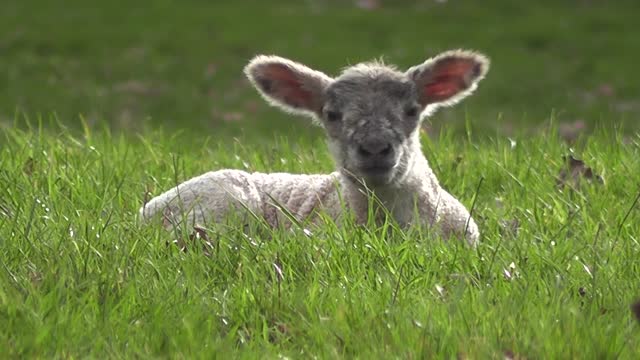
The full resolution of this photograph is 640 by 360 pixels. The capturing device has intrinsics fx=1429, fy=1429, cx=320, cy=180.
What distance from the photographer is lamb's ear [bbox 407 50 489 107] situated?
335 inches

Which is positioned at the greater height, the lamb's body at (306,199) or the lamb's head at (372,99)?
the lamb's head at (372,99)

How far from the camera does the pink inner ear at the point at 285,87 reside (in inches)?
342

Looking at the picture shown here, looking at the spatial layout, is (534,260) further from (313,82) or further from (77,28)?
(77,28)

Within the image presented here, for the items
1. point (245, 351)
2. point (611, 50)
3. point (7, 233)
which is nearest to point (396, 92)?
point (7, 233)

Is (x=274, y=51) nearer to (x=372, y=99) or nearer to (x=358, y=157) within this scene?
(x=372, y=99)

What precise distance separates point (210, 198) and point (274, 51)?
18877 mm

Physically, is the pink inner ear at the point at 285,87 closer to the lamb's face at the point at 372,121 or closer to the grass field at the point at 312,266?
the lamb's face at the point at 372,121

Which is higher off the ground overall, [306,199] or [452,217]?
[452,217]

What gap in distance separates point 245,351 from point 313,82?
322 cm

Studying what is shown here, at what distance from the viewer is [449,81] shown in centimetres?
863

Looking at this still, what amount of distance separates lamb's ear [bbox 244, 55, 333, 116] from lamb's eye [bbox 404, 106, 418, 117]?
578 millimetres

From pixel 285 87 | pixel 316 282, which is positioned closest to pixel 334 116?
pixel 285 87

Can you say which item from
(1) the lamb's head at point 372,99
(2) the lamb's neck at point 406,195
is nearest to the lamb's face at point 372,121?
(1) the lamb's head at point 372,99

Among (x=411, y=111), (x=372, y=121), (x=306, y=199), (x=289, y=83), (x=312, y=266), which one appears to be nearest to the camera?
(x=312, y=266)
